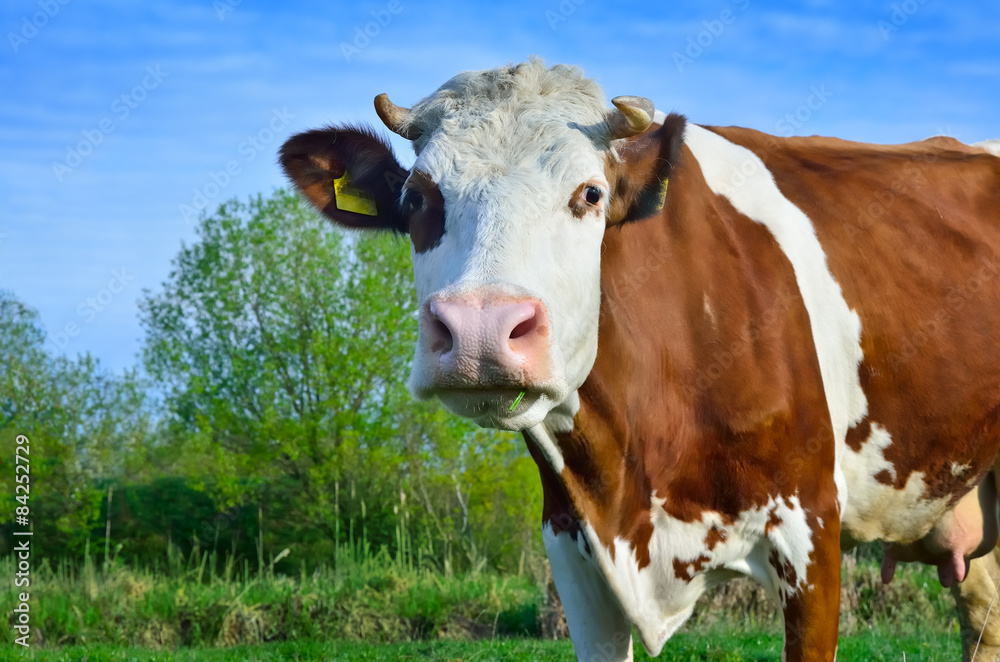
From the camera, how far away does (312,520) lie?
15570mm

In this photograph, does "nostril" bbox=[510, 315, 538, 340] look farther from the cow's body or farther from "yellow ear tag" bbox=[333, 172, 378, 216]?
"yellow ear tag" bbox=[333, 172, 378, 216]

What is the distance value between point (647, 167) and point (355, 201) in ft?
3.90

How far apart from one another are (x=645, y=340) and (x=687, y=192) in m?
0.70

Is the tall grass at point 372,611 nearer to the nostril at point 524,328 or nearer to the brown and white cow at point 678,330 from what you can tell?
the brown and white cow at point 678,330

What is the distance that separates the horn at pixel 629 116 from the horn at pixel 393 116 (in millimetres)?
738

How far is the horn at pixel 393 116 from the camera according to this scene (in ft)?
11.1

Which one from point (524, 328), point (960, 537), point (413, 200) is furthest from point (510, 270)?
point (960, 537)

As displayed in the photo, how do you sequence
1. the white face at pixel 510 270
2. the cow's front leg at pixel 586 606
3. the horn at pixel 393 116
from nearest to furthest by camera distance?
the white face at pixel 510 270 < the horn at pixel 393 116 < the cow's front leg at pixel 586 606

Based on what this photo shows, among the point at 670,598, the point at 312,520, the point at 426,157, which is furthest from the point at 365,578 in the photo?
the point at 426,157

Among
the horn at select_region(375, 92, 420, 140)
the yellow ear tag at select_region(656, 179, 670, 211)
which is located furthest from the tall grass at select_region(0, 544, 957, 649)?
the horn at select_region(375, 92, 420, 140)

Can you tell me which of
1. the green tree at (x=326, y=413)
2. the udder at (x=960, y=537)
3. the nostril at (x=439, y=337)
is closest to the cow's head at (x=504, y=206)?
the nostril at (x=439, y=337)

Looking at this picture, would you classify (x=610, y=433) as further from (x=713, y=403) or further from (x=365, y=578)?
(x=365, y=578)

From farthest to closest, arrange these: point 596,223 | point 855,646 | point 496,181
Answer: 1. point 855,646
2. point 596,223
3. point 496,181

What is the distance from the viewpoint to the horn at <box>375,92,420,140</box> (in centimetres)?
338
